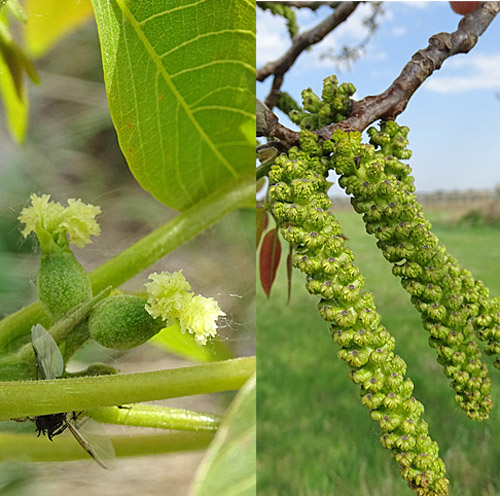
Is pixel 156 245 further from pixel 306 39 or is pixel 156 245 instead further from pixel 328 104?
pixel 306 39

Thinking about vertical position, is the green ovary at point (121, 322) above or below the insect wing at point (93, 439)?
above

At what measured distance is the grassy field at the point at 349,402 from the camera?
848mm

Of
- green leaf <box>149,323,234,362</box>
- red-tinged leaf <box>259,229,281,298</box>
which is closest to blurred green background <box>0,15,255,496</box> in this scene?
green leaf <box>149,323,234,362</box>

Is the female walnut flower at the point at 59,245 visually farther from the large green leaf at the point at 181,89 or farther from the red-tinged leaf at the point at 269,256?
the red-tinged leaf at the point at 269,256

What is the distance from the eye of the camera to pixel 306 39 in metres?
0.57

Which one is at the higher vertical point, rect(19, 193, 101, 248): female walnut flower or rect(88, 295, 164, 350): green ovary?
rect(19, 193, 101, 248): female walnut flower

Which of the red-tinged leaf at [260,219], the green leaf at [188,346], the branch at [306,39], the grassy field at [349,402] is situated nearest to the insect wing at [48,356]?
the green leaf at [188,346]

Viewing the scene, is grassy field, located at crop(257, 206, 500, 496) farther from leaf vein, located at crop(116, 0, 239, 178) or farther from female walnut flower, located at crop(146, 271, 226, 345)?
female walnut flower, located at crop(146, 271, 226, 345)

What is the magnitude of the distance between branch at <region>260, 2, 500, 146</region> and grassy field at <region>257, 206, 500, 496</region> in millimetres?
364

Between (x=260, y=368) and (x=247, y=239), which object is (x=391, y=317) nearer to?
(x=260, y=368)

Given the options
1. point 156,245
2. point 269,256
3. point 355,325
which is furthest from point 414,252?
point 269,256

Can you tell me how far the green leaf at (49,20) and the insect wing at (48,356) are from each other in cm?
19

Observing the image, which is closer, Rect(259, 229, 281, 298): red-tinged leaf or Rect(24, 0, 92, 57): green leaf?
Rect(24, 0, 92, 57): green leaf

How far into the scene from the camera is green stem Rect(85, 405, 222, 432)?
1.07 feet
